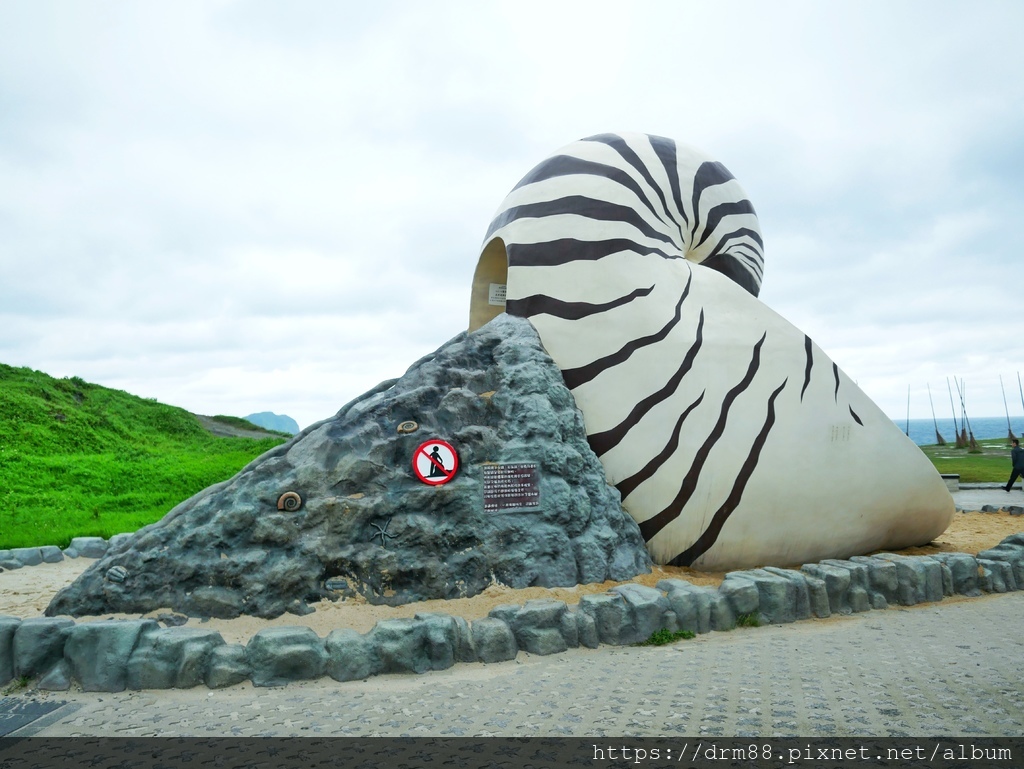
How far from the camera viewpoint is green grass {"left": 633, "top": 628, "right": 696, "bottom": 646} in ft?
16.3

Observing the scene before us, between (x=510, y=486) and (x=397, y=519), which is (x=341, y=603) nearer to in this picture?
(x=397, y=519)

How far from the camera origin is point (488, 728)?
3.41 m

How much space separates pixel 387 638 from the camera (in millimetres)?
4422

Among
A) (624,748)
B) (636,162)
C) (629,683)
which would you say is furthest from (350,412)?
(636,162)

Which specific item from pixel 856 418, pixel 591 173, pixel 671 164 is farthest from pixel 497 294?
pixel 856 418

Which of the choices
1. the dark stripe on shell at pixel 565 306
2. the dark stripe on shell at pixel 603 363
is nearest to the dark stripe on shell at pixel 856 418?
the dark stripe on shell at pixel 603 363

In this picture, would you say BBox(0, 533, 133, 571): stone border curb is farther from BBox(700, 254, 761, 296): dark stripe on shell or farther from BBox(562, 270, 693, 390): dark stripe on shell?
BBox(700, 254, 761, 296): dark stripe on shell

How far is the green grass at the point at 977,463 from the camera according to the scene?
1766cm

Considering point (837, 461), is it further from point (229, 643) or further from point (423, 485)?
point (229, 643)

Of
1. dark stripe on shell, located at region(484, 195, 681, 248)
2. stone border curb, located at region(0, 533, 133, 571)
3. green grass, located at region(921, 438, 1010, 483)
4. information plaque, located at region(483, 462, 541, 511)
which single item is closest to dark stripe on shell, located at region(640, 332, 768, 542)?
information plaque, located at region(483, 462, 541, 511)

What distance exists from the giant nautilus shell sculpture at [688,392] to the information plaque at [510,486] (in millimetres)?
980

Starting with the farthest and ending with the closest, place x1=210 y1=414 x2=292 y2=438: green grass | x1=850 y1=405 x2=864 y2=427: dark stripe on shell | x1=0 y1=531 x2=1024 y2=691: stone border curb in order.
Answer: x1=210 y1=414 x2=292 y2=438: green grass, x1=850 y1=405 x2=864 y2=427: dark stripe on shell, x1=0 y1=531 x2=1024 y2=691: stone border curb

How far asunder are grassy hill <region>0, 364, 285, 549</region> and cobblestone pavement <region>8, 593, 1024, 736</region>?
23.5 ft

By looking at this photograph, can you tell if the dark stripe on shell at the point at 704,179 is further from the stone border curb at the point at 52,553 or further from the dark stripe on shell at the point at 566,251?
the stone border curb at the point at 52,553
